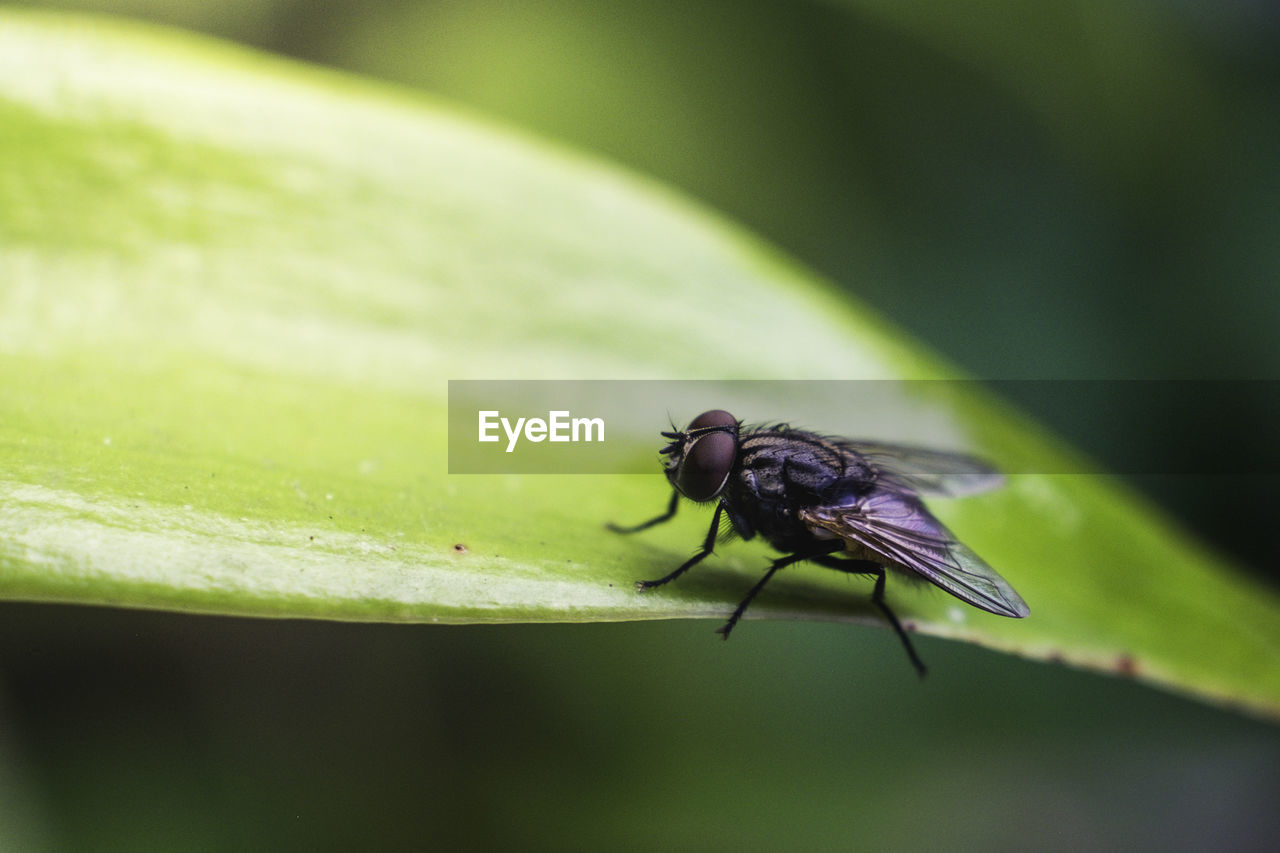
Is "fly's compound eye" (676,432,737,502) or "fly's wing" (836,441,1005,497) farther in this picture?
"fly's wing" (836,441,1005,497)

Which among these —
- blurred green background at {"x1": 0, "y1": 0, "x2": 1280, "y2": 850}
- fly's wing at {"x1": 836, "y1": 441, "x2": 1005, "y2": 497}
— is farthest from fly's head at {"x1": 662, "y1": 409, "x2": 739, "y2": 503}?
blurred green background at {"x1": 0, "y1": 0, "x2": 1280, "y2": 850}

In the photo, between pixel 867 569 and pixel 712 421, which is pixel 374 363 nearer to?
pixel 712 421

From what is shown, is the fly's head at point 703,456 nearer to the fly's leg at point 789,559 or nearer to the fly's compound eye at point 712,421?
the fly's compound eye at point 712,421

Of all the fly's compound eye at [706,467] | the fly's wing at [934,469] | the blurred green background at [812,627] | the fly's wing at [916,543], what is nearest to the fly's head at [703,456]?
the fly's compound eye at [706,467]

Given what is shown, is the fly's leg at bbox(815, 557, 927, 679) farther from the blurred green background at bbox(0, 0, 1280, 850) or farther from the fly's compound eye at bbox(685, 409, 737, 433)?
the blurred green background at bbox(0, 0, 1280, 850)

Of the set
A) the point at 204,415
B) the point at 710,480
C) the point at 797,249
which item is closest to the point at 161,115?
the point at 204,415

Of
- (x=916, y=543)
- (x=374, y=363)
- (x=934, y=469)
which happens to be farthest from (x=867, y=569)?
(x=374, y=363)

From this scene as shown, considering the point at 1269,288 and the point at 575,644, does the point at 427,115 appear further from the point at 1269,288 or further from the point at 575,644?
the point at 1269,288
